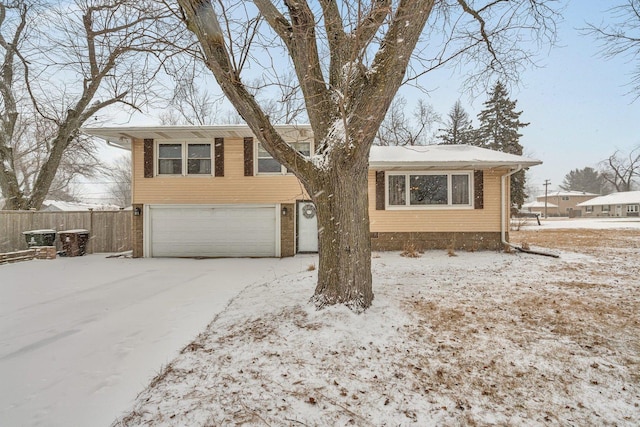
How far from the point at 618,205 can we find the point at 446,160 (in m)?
48.6

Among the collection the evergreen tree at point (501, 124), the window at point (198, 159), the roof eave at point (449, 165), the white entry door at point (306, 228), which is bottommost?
the white entry door at point (306, 228)

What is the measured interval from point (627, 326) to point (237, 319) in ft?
15.6

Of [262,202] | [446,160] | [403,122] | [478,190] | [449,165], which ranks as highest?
[403,122]

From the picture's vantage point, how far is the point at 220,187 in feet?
31.8

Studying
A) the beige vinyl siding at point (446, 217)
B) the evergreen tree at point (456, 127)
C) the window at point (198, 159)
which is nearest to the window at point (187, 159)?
the window at point (198, 159)

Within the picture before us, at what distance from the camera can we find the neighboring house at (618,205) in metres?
38.9

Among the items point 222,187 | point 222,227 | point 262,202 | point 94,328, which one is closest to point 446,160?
point 262,202

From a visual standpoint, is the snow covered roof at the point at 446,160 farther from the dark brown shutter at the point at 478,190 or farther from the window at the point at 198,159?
the window at the point at 198,159

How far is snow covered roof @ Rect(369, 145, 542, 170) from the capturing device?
29.5 ft

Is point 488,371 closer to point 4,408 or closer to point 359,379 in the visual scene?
point 359,379

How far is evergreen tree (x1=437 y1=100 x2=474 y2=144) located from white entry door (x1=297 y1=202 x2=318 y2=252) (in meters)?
21.1

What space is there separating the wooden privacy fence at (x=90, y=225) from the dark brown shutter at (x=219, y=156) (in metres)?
4.17

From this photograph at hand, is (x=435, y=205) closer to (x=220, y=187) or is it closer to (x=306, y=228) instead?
(x=306, y=228)

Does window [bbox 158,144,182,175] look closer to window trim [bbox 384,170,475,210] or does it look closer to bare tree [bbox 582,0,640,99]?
window trim [bbox 384,170,475,210]
